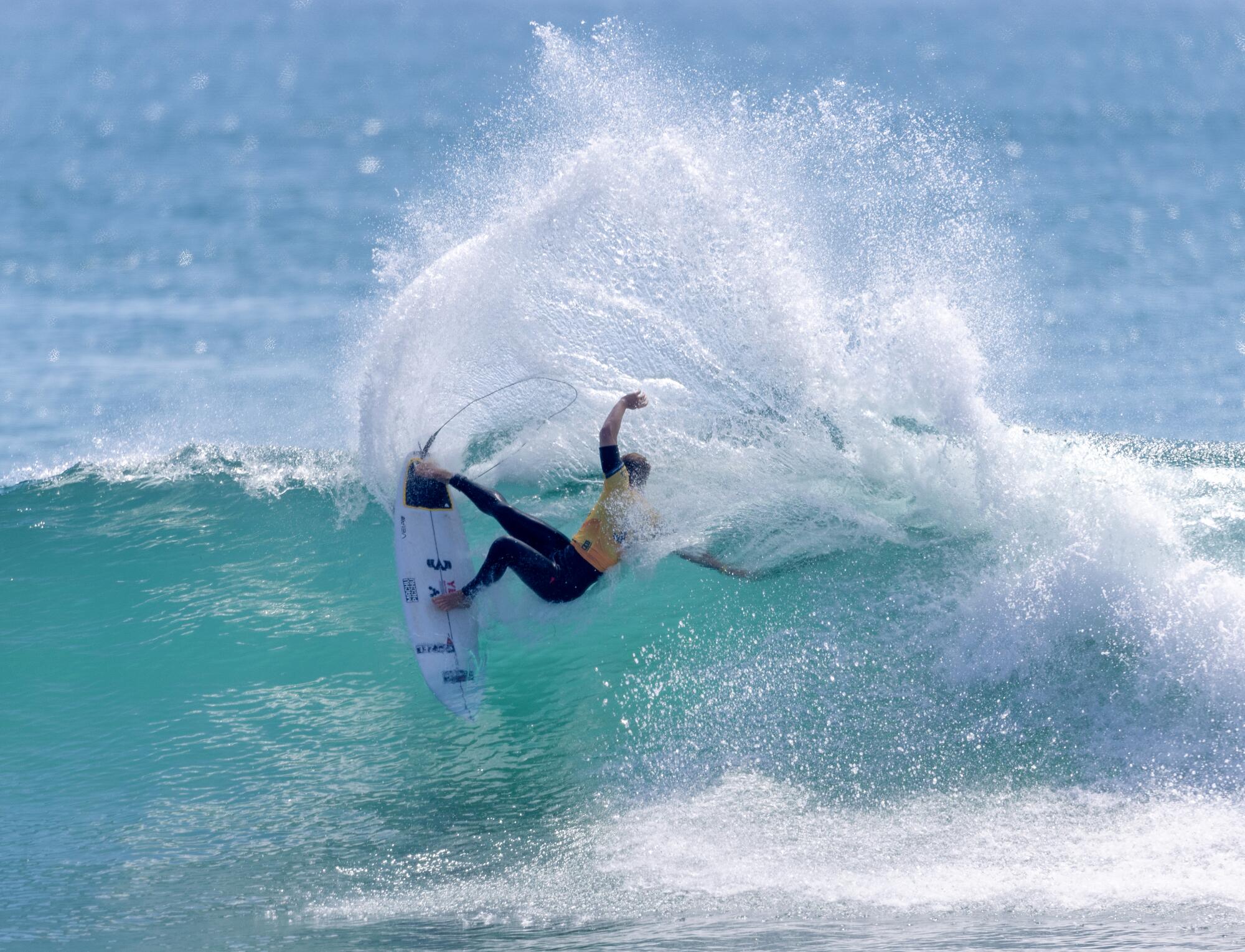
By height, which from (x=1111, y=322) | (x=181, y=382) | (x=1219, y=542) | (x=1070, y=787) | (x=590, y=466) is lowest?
(x=1070, y=787)

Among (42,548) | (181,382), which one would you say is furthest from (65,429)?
(42,548)

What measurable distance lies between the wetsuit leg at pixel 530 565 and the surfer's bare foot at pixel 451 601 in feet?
1.20

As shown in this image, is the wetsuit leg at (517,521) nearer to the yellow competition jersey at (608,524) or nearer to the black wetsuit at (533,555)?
the black wetsuit at (533,555)

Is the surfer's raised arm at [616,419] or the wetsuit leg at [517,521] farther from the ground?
the surfer's raised arm at [616,419]

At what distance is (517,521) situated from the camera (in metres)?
6.18

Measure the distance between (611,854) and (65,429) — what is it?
1235 centimetres

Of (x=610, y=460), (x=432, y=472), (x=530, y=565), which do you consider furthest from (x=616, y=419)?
(x=432, y=472)

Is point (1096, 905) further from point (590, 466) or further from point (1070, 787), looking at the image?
point (590, 466)

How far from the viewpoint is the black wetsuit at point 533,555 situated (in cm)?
599

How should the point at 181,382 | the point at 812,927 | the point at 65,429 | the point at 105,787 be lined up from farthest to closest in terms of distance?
the point at 181,382 → the point at 65,429 → the point at 105,787 → the point at 812,927

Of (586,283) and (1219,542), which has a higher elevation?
(586,283)

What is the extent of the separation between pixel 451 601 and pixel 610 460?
1372mm

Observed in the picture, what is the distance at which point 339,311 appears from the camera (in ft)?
67.8

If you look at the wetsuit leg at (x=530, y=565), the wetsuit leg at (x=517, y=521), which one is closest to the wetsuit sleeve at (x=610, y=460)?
the wetsuit leg at (x=517, y=521)
